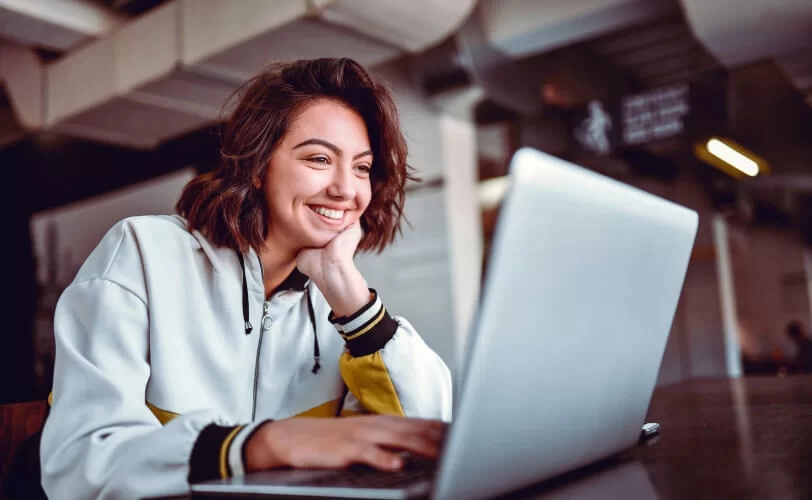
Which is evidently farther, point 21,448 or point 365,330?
point 365,330

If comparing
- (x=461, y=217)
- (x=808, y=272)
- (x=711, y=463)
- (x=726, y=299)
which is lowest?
(x=711, y=463)

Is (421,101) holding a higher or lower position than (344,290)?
higher

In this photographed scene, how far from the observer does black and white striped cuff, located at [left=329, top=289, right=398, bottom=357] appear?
40.8 inches

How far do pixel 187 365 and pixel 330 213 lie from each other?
375 millimetres

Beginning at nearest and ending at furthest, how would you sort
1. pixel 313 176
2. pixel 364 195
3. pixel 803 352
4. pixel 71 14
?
1. pixel 313 176
2. pixel 364 195
3. pixel 71 14
4. pixel 803 352

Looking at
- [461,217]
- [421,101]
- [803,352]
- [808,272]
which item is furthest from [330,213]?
[808,272]

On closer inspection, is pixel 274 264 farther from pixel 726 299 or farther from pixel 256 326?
pixel 726 299

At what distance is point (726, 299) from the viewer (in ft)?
24.8

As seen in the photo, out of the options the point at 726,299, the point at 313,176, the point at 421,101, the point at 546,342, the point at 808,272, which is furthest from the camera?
the point at 808,272

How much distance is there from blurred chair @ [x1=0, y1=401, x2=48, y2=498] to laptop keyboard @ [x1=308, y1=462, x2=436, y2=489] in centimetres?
48

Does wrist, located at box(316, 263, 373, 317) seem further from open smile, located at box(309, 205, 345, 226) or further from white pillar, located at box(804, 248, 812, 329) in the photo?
white pillar, located at box(804, 248, 812, 329)

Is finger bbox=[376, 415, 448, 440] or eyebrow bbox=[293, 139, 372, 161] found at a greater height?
eyebrow bbox=[293, 139, 372, 161]

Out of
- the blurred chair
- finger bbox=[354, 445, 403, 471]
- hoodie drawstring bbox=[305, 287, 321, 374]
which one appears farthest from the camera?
hoodie drawstring bbox=[305, 287, 321, 374]

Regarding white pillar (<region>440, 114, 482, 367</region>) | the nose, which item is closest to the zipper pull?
the nose
